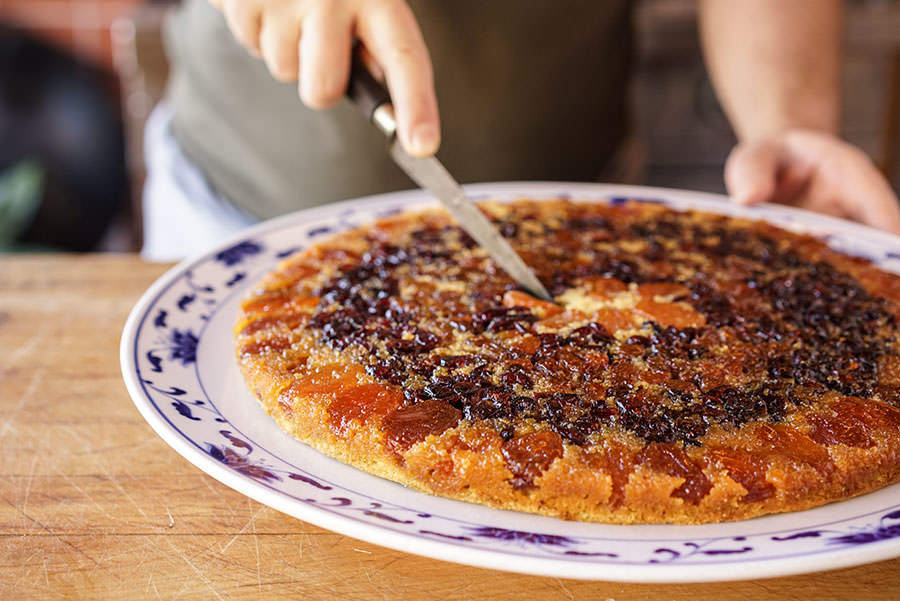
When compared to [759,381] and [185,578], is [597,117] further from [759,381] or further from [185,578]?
[185,578]

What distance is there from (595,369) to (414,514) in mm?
443

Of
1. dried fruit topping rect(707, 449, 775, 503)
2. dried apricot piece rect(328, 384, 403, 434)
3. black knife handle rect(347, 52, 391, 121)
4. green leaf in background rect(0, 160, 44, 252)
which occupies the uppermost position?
black knife handle rect(347, 52, 391, 121)

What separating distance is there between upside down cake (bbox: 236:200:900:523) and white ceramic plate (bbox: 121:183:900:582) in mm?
32

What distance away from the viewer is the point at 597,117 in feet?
9.32

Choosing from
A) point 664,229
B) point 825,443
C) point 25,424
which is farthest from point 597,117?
point 25,424

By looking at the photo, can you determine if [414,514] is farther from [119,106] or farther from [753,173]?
[119,106]

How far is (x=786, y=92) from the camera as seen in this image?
2641 millimetres

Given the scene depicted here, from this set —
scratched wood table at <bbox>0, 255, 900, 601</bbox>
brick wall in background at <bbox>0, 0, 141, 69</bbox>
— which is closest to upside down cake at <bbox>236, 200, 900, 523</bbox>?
scratched wood table at <bbox>0, 255, 900, 601</bbox>

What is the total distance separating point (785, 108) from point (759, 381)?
1.59m

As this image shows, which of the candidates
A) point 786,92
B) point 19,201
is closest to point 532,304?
point 786,92

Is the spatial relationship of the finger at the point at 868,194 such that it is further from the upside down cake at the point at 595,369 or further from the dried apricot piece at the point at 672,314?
the dried apricot piece at the point at 672,314

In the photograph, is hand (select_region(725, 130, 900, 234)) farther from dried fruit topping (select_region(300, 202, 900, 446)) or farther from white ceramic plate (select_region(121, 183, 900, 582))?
white ceramic plate (select_region(121, 183, 900, 582))

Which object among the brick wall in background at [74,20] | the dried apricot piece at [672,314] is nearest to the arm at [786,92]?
the dried apricot piece at [672,314]

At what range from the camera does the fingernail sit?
1489mm
